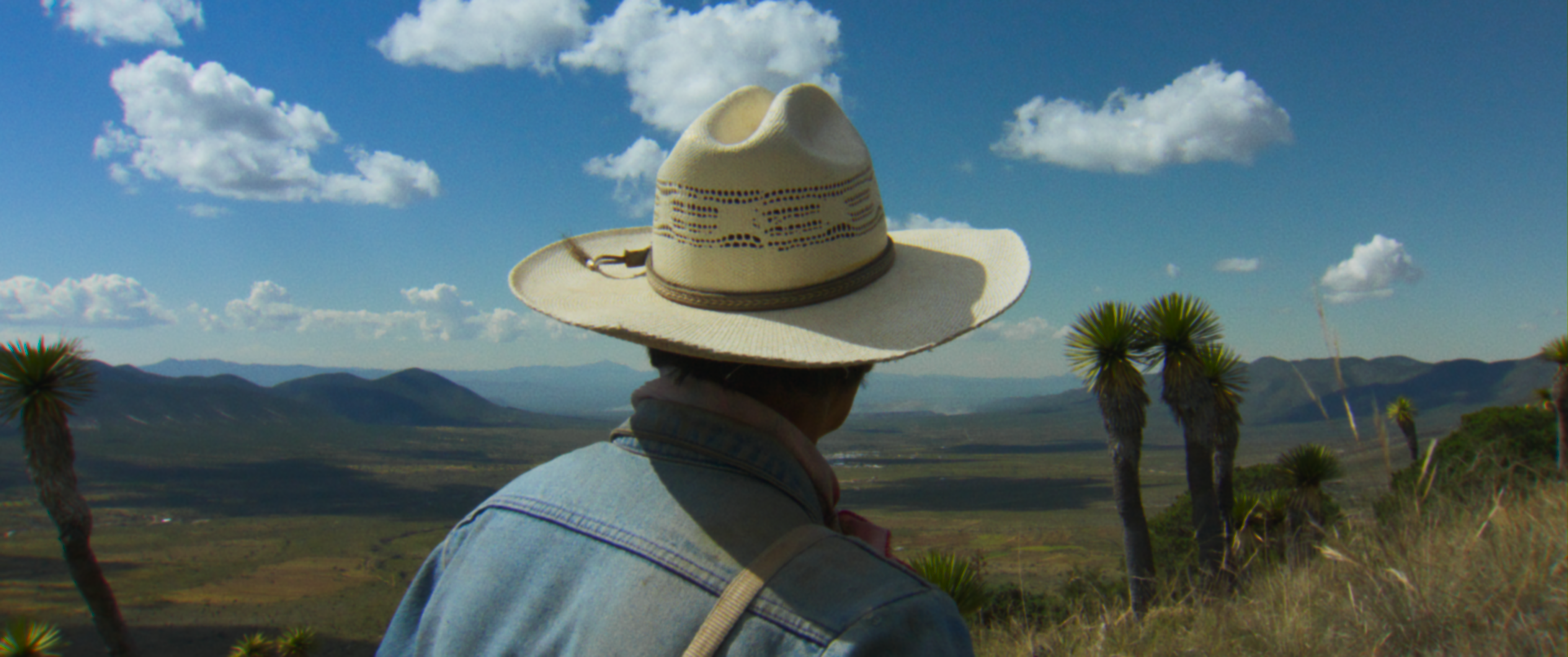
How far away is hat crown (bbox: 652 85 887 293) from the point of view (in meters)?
1.48

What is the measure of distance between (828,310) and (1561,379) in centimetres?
1870

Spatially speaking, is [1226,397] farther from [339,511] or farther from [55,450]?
[339,511]

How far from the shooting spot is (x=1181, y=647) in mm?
4934

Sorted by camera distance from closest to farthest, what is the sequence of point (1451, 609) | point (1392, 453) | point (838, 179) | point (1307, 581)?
point (838, 179) < point (1392, 453) < point (1451, 609) < point (1307, 581)

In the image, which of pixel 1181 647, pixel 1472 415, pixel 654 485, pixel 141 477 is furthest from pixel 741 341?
pixel 141 477

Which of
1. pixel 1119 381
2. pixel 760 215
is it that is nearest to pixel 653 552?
pixel 760 215

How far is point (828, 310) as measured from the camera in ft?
4.83

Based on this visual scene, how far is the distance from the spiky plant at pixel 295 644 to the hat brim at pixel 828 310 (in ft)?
121

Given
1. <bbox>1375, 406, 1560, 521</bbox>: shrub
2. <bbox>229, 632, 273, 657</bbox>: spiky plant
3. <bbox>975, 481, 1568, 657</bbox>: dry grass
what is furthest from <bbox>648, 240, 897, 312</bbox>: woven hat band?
<bbox>229, 632, 273, 657</bbox>: spiky plant

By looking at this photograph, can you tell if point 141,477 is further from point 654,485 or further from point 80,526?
point 654,485

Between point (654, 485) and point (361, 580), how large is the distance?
7721cm

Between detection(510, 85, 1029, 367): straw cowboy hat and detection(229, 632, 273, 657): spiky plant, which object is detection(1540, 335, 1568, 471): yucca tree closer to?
detection(510, 85, 1029, 367): straw cowboy hat

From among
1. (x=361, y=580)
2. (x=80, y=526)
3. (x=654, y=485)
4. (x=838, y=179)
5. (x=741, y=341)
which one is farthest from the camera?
(x=361, y=580)

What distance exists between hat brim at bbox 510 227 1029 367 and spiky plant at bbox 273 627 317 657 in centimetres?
3682
